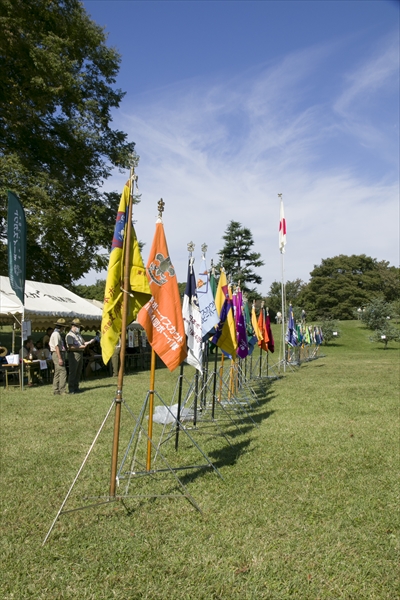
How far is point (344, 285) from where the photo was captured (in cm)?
7256

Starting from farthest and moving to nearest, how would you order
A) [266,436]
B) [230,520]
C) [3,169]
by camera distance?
[3,169] → [266,436] → [230,520]

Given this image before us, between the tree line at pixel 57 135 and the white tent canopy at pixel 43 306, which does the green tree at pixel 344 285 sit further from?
the white tent canopy at pixel 43 306

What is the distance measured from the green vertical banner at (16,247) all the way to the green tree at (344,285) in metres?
59.2

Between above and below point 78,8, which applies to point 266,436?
below

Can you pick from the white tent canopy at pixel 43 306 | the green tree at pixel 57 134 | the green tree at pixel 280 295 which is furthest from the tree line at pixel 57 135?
the green tree at pixel 280 295

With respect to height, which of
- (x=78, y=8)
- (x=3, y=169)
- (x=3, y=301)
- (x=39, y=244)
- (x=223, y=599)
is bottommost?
(x=223, y=599)

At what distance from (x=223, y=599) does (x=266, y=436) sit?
16.0 feet

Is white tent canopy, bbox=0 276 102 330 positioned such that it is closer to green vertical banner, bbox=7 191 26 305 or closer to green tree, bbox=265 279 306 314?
green vertical banner, bbox=7 191 26 305

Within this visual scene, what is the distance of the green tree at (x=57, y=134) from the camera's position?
66.4 ft

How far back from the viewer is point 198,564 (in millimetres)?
3910

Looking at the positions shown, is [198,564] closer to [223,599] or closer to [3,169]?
[223,599]

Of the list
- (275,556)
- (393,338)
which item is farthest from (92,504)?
(393,338)

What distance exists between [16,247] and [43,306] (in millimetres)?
3185

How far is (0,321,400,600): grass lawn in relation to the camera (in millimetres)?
3645
